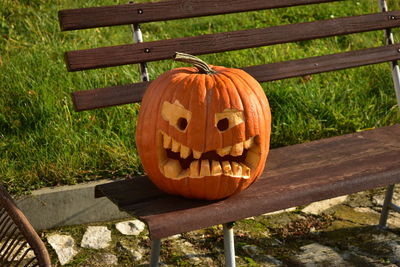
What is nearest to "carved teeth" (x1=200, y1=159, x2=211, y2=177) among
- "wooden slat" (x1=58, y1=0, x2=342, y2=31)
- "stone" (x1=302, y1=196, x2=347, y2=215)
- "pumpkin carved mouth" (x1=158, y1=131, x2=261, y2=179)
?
"pumpkin carved mouth" (x1=158, y1=131, x2=261, y2=179)

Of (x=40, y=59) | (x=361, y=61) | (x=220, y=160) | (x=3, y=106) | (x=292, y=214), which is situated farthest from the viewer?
(x=40, y=59)

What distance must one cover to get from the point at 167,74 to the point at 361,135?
1.05 metres

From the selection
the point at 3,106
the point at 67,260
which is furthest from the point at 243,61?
the point at 67,260

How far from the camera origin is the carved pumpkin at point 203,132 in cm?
235

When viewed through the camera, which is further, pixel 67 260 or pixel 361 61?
pixel 361 61

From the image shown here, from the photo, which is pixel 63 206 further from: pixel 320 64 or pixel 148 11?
pixel 320 64

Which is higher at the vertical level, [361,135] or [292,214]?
[361,135]

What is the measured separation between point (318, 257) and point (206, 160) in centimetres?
109

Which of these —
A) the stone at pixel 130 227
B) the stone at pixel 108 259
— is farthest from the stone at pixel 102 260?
the stone at pixel 130 227

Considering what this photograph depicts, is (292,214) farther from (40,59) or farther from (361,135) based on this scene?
(40,59)

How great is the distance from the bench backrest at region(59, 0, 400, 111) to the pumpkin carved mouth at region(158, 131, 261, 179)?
0.52 metres

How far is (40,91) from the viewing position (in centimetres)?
413

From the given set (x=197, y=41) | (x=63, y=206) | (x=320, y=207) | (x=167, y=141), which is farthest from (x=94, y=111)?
(x=167, y=141)

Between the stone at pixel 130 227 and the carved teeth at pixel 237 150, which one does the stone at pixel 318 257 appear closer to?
the stone at pixel 130 227
